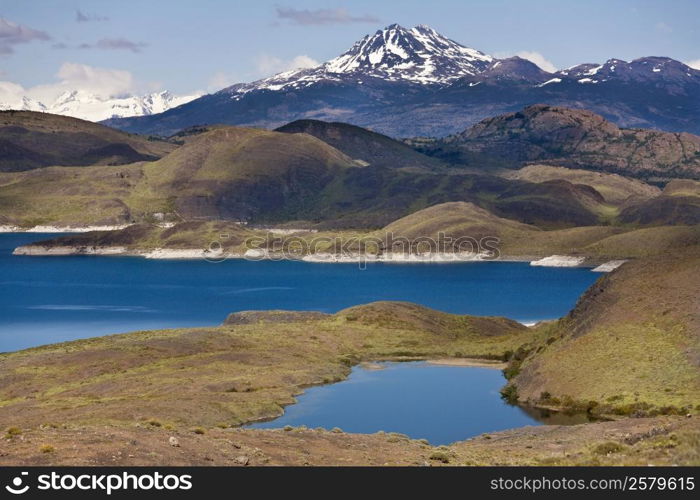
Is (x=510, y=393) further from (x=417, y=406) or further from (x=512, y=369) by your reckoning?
(x=512, y=369)

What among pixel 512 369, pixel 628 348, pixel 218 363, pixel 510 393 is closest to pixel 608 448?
pixel 628 348

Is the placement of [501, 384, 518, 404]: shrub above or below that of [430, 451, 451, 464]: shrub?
below

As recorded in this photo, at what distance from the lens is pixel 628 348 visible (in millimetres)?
86188

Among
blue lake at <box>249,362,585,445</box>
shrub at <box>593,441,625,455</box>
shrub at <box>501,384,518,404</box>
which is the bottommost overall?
blue lake at <box>249,362,585,445</box>

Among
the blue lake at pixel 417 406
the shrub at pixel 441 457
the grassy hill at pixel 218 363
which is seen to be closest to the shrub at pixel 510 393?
the blue lake at pixel 417 406

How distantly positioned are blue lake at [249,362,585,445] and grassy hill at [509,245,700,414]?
2887mm

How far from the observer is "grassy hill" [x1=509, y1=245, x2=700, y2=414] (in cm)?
7838

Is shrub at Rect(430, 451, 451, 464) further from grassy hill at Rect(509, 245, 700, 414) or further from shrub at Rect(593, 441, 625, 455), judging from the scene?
grassy hill at Rect(509, 245, 700, 414)

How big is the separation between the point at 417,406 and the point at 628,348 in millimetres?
15795

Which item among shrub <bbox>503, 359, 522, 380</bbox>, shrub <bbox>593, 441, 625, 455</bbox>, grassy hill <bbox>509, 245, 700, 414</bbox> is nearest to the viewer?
shrub <bbox>593, 441, 625, 455</bbox>

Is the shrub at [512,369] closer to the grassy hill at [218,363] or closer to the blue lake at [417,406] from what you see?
the blue lake at [417,406]

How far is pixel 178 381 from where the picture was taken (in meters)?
89.3

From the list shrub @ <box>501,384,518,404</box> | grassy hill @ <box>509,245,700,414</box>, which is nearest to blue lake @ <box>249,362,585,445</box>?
shrub @ <box>501,384,518,404</box>
